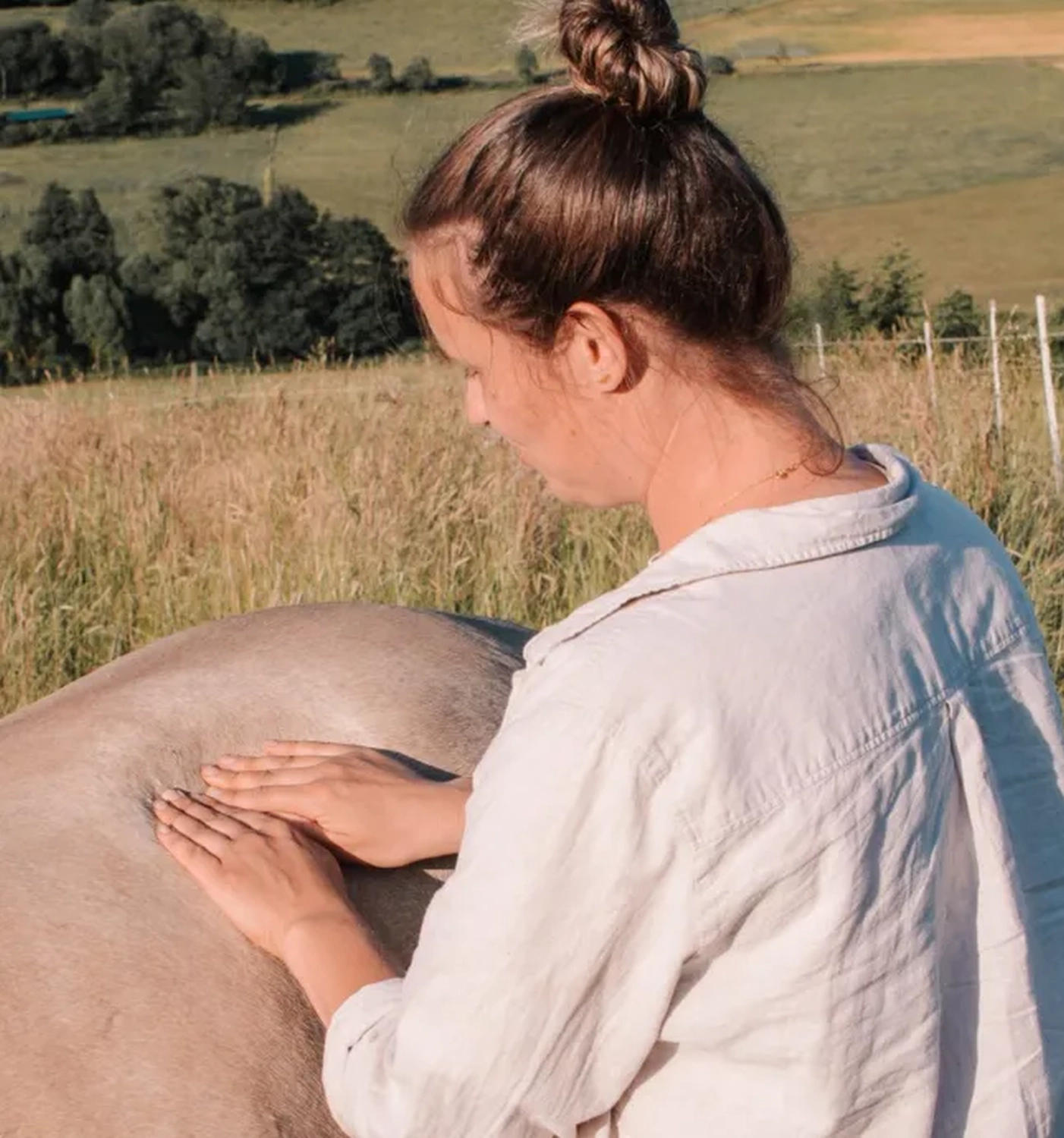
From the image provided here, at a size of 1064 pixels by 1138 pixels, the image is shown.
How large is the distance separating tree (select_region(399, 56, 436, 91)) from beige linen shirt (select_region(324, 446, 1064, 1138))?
45.9 metres

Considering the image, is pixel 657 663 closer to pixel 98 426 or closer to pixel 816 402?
pixel 816 402

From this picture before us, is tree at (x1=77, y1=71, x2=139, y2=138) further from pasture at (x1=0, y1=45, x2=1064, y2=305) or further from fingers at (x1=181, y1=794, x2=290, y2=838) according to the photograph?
fingers at (x1=181, y1=794, x2=290, y2=838)

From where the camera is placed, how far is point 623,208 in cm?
136

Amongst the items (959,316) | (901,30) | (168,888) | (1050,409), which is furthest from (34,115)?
(168,888)

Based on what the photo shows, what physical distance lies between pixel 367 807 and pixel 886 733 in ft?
2.00

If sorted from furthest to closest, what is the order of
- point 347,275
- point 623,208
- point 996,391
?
1. point 347,275
2. point 996,391
3. point 623,208

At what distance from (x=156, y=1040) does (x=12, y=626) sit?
3.51 meters

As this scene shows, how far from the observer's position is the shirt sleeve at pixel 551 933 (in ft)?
4.00

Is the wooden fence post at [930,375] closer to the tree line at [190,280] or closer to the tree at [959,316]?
the tree at [959,316]

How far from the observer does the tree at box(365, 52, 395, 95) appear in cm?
5028

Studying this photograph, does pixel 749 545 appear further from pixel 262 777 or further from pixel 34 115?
pixel 34 115

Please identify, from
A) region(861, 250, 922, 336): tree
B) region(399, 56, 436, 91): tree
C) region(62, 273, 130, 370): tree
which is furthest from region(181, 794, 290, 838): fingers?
region(399, 56, 436, 91): tree

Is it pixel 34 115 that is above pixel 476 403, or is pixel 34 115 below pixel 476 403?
below

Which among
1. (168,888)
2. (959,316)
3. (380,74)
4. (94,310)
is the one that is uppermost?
(380,74)
